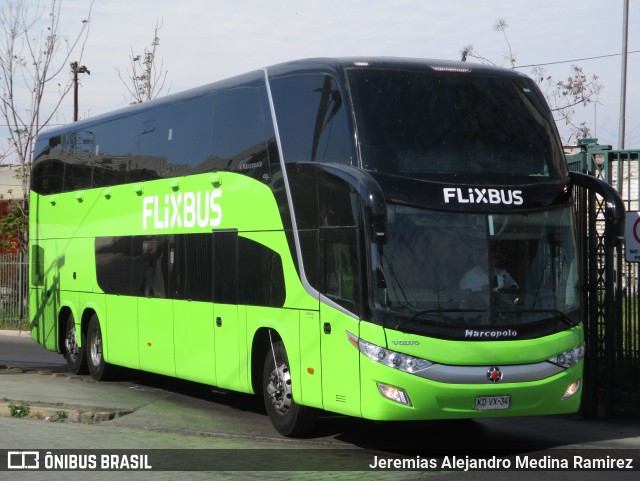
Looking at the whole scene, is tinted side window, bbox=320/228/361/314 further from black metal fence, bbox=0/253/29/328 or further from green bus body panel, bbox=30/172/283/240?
black metal fence, bbox=0/253/29/328

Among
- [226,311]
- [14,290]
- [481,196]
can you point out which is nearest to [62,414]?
[226,311]

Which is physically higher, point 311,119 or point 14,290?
point 311,119

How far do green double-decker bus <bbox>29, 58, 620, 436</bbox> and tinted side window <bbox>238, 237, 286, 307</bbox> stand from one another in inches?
1.1

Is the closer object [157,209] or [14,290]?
[157,209]

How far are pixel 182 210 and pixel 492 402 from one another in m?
6.04

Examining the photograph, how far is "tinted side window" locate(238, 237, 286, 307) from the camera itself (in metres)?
12.6

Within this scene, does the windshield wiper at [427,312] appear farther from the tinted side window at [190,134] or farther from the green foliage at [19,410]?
the green foliage at [19,410]

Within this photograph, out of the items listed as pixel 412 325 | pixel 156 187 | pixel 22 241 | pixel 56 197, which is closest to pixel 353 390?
pixel 412 325

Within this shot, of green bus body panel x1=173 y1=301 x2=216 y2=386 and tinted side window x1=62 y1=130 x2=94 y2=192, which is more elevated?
tinted side window x1=62 y1=130 x2=94 y2=192

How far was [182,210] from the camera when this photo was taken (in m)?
15.2

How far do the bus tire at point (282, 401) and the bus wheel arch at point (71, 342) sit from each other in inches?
274

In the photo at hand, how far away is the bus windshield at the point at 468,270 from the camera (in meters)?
10.7

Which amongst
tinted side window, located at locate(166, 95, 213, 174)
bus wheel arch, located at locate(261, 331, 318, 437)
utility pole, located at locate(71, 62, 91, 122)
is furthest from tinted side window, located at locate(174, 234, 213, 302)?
utility pole, located at locate(71, 62, 91, 122)

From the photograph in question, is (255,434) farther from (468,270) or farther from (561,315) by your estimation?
(561,315)
